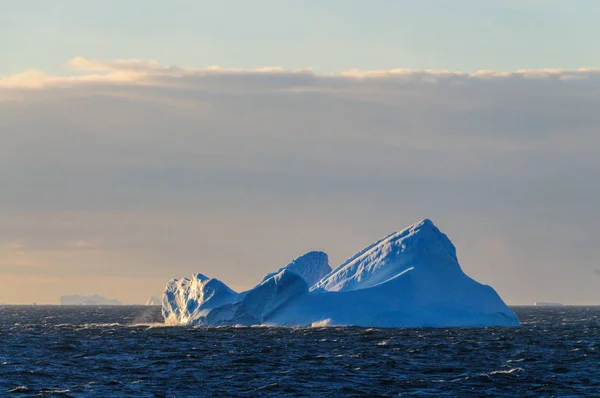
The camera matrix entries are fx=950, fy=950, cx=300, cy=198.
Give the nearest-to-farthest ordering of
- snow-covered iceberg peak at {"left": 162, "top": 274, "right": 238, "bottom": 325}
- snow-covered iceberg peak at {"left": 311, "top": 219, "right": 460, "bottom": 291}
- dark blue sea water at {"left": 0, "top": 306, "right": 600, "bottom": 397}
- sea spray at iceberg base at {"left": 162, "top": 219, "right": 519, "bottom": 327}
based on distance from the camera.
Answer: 1. dark blue sea water at {"left": 0, "top": 306, "right": 600, "bottom": 397}
2. sea spray at iceberg base at {"left": 162, "top": 219, "right": 519, "bottom": 327}
3. snow-covered iceberg peak at {"left": 311, "top": 219, "right": 460, "bottom": 291}
4. snow-covered iceberg peak at {"left": 162, "top": 274, "right": 238, "bottom": 325}

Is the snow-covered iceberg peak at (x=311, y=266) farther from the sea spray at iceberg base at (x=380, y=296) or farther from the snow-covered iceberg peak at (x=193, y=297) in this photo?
the snow-covered iceberg peak at (x=193, y=297)

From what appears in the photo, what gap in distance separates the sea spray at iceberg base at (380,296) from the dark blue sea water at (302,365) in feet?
17.4

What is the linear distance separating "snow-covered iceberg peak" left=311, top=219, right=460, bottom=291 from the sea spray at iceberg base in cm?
8

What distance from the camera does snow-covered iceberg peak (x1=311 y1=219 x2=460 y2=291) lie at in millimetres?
76500

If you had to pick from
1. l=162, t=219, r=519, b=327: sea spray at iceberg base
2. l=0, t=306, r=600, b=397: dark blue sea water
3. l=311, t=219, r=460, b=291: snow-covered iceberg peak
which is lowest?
l=0, t=306, r=600, b=397: dark blue sea water

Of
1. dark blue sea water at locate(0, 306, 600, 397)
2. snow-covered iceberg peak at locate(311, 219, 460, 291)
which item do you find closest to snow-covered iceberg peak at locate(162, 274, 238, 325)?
snow-covered iceberg peak at locate(311, 219, 460, 291)

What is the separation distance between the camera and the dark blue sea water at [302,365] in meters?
36.3

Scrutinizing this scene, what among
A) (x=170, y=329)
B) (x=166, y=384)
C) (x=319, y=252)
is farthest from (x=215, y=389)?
(x=319, y=252)

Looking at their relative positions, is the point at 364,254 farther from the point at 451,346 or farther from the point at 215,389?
the point at 215,389

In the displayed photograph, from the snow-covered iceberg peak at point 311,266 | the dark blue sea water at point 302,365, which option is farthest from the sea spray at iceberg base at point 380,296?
the snow-covered iceberg peak at point 311,266

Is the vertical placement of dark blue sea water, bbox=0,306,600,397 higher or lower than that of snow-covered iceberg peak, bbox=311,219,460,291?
lower

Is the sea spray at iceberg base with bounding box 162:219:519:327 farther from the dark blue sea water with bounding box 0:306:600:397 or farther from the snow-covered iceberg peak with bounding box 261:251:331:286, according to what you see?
the snow-covered iceberg peak with bounding box 261:251:331:286

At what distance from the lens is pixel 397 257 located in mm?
77562

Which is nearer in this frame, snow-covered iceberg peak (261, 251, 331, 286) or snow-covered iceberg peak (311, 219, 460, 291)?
snow-covered iceberg peak (311, 219, 460, 291)
